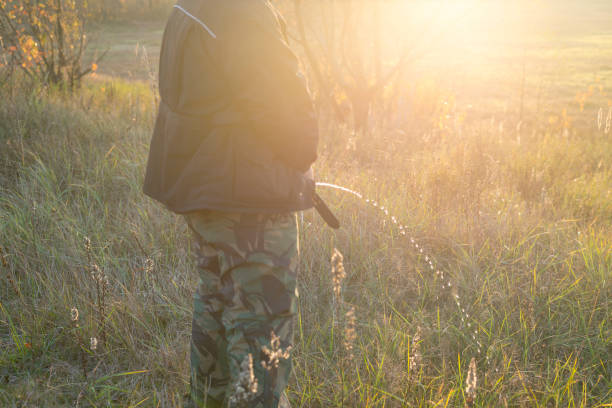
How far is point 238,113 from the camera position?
150cm

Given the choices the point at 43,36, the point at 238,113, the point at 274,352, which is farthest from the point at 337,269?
the point at 43,36

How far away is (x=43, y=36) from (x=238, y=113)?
640 centimetres

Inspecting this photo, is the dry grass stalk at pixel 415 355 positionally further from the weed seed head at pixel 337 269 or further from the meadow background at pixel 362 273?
the weed seed head at pixel 337 269

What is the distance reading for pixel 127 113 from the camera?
5.71m

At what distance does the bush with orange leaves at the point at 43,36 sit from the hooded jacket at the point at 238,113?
17.5 ft

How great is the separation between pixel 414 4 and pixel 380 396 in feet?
17.4

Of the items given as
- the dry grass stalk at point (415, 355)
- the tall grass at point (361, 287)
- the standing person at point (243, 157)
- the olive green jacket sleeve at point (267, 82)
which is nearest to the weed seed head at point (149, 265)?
the tall grass at point (361, 287)

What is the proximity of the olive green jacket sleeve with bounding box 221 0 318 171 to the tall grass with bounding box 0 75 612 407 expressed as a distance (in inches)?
21.1

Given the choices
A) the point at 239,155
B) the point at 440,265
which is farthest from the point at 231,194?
the point at 440,265

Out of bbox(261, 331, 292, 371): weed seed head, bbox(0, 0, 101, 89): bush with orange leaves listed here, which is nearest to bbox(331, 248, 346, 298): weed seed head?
bbox(261, 331, 292, 371): weed seed head

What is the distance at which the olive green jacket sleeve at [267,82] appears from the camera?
1.46 metres

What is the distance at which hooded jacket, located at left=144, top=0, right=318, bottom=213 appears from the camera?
1.46m

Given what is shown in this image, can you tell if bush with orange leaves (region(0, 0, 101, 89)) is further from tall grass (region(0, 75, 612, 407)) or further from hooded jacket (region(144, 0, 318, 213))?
hooded jacket (region(144, 0, 318, 213))

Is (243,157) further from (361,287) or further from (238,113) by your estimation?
(361,287)
